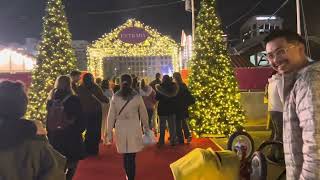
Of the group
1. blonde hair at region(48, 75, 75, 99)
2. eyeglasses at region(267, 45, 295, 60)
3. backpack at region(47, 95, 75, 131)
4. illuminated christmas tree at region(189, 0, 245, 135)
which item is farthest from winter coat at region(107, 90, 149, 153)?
illuminated christmas tree at region(189, 0, 245, 135)

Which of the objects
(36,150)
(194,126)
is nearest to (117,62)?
(194,126)

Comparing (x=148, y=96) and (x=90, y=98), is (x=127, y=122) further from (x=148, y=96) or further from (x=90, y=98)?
(x=148, y=96)

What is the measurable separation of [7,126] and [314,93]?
1718mm

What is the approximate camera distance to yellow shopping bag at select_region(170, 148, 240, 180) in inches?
163

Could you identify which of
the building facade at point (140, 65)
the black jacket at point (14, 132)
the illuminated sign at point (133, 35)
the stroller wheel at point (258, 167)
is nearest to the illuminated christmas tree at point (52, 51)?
the illuminated sign at point (133, 35)

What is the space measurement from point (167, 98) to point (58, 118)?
16.0 feet

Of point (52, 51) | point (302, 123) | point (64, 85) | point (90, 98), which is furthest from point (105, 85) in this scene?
point (302, 123)

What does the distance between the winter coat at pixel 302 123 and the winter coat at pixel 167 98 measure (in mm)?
7829

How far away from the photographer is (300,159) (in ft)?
7.18

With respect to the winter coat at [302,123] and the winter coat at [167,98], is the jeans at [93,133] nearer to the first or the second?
the winter coat at [167,98]

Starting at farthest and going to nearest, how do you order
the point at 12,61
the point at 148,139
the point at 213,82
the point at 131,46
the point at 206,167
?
the point at 12,61, the point at 131,46, the point at 213,82, the point at 148,139, the point at 206,167

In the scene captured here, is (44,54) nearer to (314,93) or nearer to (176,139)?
(176,139)

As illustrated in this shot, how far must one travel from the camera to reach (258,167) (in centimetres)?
466

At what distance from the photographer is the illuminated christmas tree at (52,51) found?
538 inches
